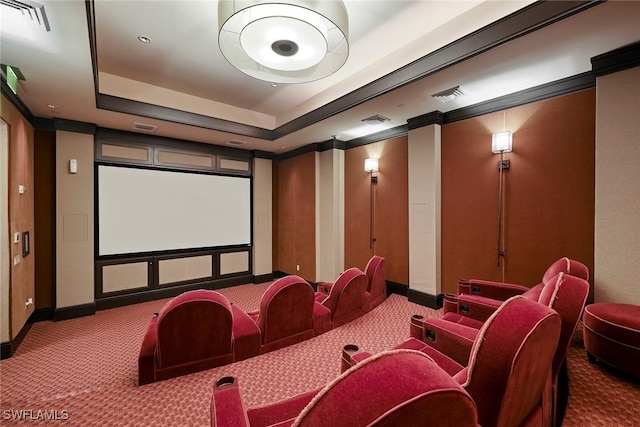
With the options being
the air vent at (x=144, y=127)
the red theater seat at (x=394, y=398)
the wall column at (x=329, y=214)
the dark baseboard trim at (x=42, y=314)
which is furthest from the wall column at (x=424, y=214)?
the dark baseboard trim at (x=42, y=314)

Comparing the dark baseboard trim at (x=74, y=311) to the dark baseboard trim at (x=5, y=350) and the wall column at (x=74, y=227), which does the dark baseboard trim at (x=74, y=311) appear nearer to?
the wall column at (x=74, y=227)

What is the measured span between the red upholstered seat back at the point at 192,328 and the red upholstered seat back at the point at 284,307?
35cm

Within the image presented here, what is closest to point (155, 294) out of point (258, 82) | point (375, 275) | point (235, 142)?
point (235, 142)

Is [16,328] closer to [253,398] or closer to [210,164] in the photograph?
[253,398]

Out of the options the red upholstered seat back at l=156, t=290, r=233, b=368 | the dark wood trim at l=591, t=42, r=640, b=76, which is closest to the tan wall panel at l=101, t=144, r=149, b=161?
the red upholstered seat back at l=156, t=290, r=233, b=368

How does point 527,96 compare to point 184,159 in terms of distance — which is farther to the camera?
point 184,159

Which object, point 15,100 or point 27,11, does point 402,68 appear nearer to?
point 27,11

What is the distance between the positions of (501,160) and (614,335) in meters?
2.14

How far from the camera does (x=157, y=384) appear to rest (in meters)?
2.27

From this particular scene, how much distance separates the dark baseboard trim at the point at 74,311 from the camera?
3.86 meters

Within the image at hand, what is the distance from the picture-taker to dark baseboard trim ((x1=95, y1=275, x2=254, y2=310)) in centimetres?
436

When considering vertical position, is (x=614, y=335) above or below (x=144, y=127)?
below

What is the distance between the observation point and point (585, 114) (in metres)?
2.91

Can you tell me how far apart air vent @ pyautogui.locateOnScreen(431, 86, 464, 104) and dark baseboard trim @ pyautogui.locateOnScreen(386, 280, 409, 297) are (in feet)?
9.32
